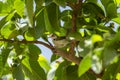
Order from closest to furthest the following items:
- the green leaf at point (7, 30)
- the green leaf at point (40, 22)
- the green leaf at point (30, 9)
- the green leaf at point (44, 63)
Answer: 1. the green leaf at point (30, 9)
2. the green leaf at point (40, 22)
3. the green leaf at point (7, 30)
4. the green leaf at point (44, 63)

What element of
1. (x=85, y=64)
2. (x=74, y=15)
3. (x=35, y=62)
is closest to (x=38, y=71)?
(x=35, y=62)

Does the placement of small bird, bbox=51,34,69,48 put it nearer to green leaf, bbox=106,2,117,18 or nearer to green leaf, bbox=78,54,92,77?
green leaf, bbox=106,2,117,18

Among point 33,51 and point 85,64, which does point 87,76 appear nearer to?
point 33,51

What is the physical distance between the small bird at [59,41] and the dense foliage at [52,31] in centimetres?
1

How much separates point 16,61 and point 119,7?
51 cm

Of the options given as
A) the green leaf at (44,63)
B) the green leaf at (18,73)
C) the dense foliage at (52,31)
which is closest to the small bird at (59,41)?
the dense foliage at (52,31)

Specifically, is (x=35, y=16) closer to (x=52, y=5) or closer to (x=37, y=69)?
(x=52, y=5)

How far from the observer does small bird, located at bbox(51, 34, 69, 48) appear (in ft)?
4.35

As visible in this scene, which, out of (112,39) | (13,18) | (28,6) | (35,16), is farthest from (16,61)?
(112,39)

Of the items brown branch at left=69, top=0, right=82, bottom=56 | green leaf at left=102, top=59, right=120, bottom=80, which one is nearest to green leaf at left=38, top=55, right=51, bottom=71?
brown branch at left=69, top=0, right=82, bottom=56

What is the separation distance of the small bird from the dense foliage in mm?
12

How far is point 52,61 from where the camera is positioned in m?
1.66

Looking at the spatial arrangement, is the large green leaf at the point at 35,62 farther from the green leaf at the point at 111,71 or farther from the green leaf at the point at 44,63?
the green leaf at the point at 111,71

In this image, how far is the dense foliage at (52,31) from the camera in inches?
52.4
